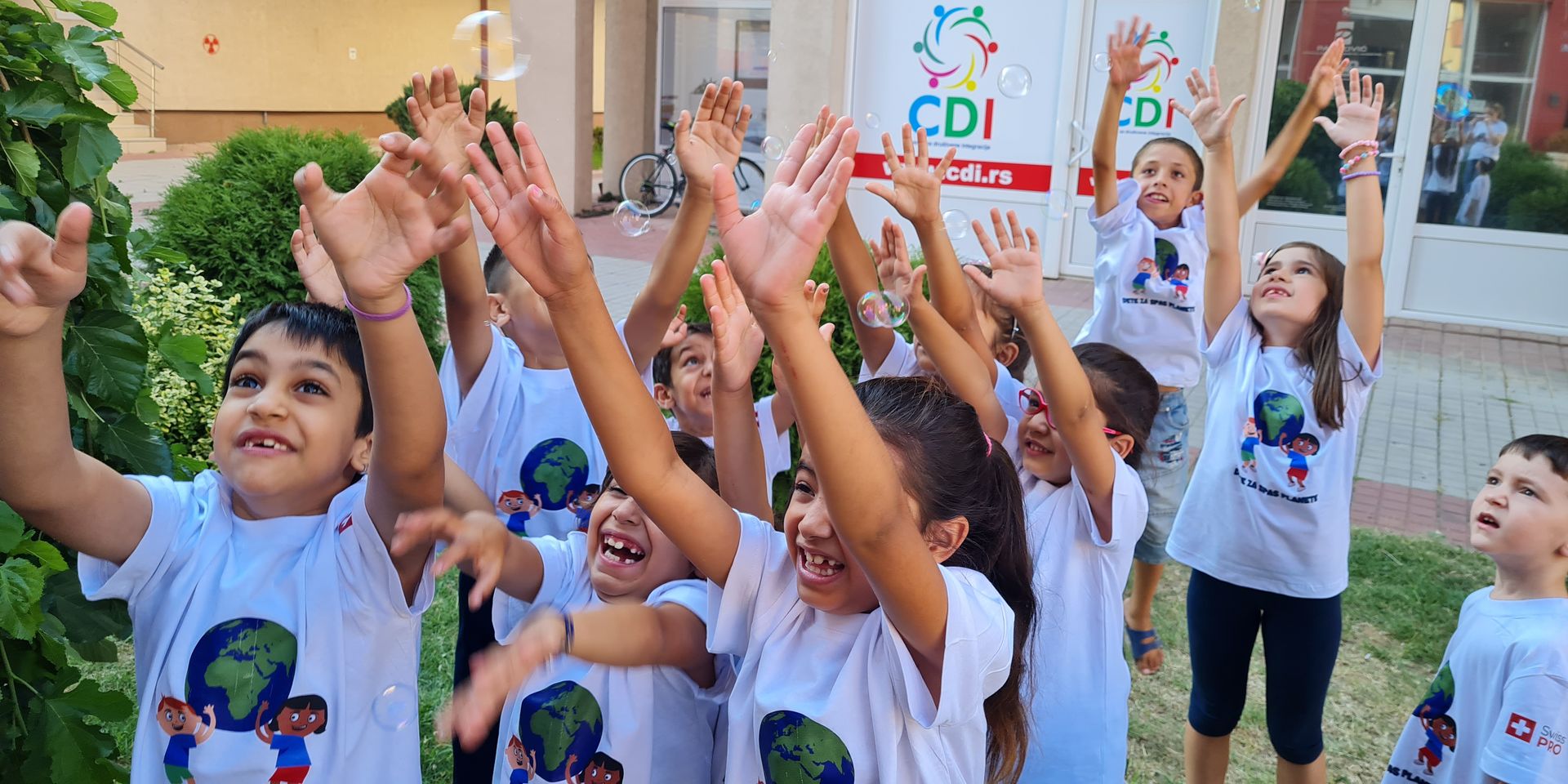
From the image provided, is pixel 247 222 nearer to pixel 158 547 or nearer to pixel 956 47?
pixel 158 547

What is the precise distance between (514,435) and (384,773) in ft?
2.98

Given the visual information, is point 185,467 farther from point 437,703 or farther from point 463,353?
point 437,703

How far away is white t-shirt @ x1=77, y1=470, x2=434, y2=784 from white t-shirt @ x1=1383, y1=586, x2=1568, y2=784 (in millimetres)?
A: 1936

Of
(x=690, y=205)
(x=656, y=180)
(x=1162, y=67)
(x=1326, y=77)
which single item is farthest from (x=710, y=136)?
(x=656, y=180)

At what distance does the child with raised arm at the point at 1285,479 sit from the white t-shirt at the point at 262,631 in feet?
6.57

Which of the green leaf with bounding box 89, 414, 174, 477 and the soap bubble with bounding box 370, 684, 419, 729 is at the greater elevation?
the green leaf with bounding box 89, 414, 174, 477

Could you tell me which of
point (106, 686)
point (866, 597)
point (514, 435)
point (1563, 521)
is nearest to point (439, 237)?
point (866, 597)

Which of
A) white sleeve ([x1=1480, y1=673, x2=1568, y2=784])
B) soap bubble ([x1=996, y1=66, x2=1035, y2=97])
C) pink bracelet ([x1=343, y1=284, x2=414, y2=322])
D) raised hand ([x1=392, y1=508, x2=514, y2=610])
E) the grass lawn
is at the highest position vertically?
soap bubble ([x1=996, y1=66, x2=1035, y2=97])

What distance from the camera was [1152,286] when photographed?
395 cm

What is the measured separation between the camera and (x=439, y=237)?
4.94ft

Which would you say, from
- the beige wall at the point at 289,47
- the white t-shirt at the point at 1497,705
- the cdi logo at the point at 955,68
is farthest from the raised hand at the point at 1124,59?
the beige wall at the point at 289,47

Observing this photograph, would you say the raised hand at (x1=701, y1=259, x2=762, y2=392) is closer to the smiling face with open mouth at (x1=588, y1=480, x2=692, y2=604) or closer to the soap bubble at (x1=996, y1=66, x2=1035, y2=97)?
the smiling face with open mouth at (x1=588, y1=480, x2=692, y2=604)

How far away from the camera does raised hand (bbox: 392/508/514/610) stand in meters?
1.46

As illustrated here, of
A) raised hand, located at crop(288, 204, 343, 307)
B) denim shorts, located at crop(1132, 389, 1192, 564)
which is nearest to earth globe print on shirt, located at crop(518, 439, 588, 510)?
raised hand, located at crop(288, 204, 343, 307)
